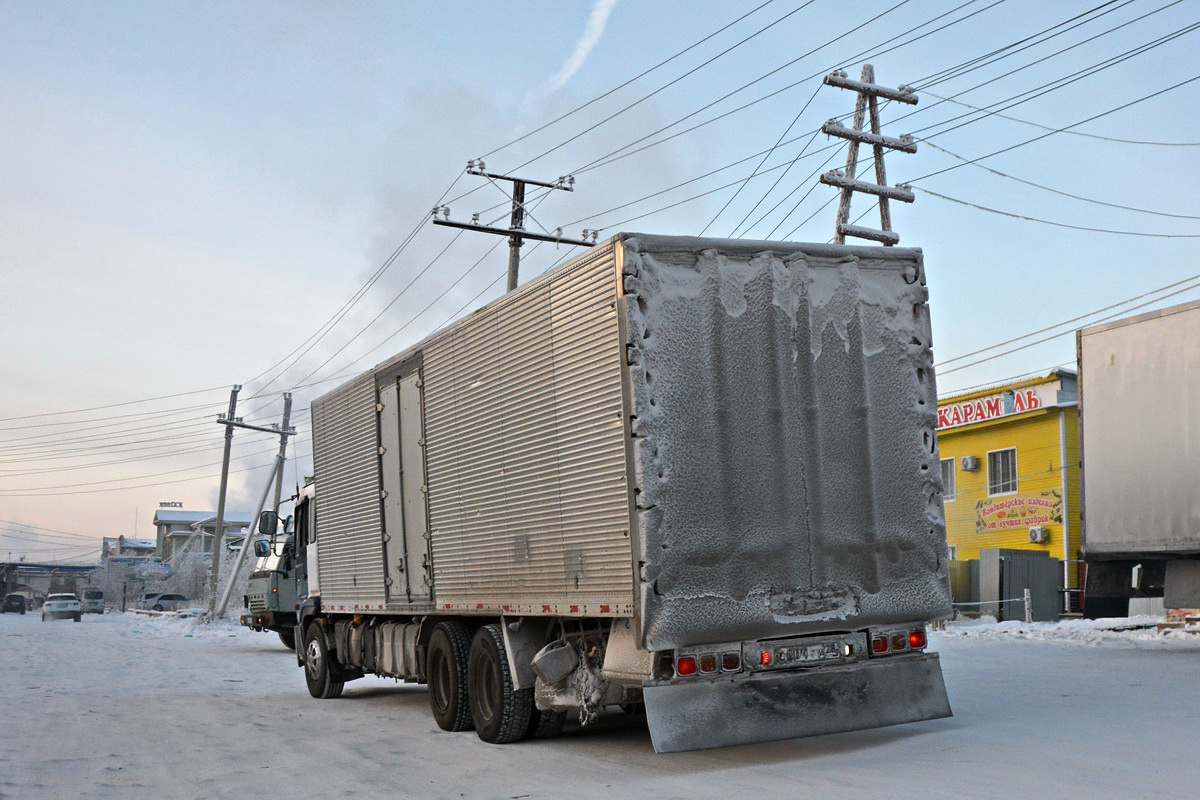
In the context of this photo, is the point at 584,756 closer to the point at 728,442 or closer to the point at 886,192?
the point at 728,442

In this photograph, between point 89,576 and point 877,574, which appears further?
point 89,576

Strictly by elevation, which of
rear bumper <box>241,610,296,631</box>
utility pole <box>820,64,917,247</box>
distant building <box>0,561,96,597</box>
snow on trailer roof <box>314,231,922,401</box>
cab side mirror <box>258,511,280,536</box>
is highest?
utility pole <box>820,64,917,247</box>

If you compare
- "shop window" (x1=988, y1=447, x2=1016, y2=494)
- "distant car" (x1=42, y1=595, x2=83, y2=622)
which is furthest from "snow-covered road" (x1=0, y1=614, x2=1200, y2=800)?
"distant car" (x1=42, y1=595, x2=83, y2=622)

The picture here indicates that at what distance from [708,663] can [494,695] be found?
257cm

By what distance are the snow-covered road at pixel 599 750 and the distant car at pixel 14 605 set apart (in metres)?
66.7

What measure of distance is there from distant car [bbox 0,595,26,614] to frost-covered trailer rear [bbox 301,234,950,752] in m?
74.9

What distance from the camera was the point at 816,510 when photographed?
8.35 metres

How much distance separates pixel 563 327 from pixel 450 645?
3533mm

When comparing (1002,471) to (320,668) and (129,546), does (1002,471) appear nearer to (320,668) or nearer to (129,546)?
(320,668)

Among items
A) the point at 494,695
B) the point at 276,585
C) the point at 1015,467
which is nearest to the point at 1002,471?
the point at 1015,467

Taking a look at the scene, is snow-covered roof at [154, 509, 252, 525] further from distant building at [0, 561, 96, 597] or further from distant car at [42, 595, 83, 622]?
distant car at [42, 595, 83, 622]

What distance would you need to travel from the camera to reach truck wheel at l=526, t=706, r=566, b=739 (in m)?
9.84

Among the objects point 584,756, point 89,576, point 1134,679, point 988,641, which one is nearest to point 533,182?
point 988,641

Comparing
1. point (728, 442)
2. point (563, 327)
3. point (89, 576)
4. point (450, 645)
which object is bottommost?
point (89, 576)
